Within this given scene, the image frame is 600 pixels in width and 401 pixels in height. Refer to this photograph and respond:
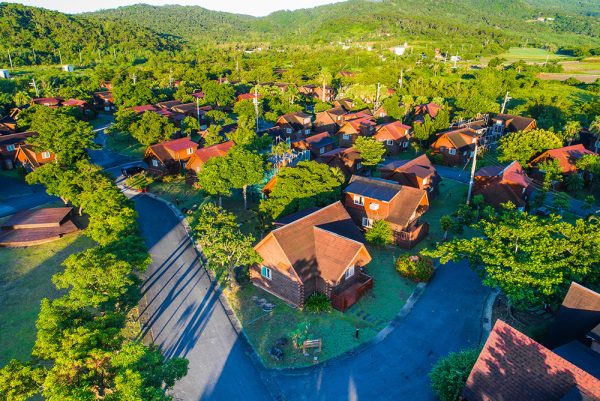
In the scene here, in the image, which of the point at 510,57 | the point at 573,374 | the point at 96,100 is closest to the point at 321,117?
the point at 96,100

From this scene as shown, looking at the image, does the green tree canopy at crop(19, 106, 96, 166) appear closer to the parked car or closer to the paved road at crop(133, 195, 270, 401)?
the parked car

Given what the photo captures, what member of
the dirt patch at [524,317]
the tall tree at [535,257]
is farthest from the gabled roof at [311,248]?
the dirt patch at [524,317]

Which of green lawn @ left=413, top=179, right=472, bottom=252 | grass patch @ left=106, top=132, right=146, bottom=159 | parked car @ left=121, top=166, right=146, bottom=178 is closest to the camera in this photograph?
green lawn @ left=413, top=179, right=472, bottom=252

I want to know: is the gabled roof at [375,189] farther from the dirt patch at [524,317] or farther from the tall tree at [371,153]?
the dirt patch at [524,317]

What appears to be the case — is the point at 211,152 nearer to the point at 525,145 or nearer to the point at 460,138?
the point at 460,138

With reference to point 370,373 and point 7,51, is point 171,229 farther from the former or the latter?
point 7,51

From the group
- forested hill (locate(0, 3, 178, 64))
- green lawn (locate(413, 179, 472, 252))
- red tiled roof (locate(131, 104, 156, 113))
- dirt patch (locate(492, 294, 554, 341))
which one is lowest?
green lawn (locate(413, 179, 472, 252))

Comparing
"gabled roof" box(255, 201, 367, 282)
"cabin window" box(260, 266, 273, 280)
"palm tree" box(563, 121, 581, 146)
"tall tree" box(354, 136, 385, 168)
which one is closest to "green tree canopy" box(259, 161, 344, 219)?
"gabled roof" box(255, 201, 367, 282)

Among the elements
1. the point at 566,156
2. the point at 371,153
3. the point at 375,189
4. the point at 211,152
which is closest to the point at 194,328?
the point at 375,189
